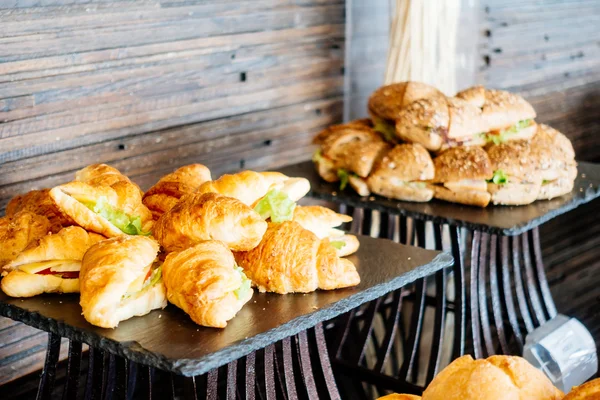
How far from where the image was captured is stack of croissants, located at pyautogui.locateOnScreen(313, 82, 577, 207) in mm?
3203

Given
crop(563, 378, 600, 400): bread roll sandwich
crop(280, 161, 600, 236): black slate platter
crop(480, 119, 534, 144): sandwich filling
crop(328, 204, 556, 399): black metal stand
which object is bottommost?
crop(328, 204, 556, 399): black metal stand

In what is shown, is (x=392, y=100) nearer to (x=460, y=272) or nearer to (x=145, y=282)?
(x=460, y=272)

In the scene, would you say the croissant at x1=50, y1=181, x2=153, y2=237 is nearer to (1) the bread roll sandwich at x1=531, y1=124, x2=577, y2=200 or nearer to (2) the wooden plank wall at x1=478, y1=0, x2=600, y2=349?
(1) the bread roll sandwich at x1=531, y1=124, x2=577, y2=200

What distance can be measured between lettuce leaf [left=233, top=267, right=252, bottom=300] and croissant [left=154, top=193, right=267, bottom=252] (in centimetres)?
10

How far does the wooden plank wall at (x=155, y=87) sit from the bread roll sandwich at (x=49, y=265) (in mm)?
888

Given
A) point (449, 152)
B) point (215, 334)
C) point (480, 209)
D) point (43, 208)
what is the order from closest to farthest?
point (215, 334), point (43, 208), point (480, 209), point (449, 152)

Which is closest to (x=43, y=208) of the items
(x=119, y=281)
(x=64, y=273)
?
(x=64, y=273)

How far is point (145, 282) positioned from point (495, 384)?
0.94m

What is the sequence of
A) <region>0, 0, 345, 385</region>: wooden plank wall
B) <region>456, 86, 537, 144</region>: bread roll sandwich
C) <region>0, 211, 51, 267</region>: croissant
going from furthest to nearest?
<region>456, 86, 537, 144</region>: bread roll sandwich
<region>0, 0, 345, 385</region>: wooden plank wall
<region>0, 211, 51, 267</region>: croissant

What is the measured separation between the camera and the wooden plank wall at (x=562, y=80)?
5199mm

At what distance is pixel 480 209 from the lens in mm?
3178

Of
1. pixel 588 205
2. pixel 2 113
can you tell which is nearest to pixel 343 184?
pixel 2 113

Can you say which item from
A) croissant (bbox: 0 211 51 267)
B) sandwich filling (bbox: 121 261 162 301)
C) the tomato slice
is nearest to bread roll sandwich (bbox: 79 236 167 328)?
sandwich filling (bbox: 121 261 162 301)

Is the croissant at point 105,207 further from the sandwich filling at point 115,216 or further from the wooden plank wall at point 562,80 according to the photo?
the wooden plank wall at point 562,80
